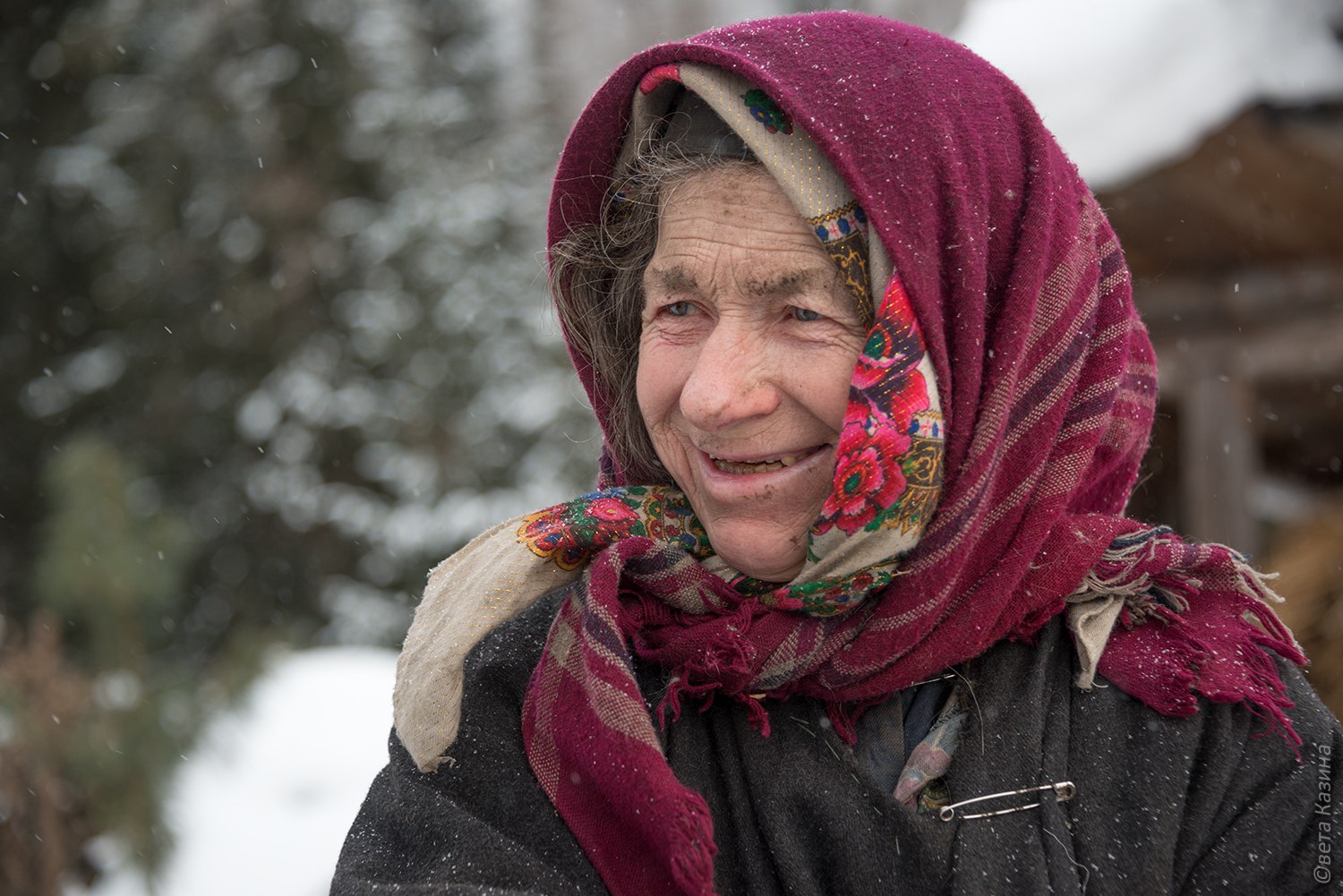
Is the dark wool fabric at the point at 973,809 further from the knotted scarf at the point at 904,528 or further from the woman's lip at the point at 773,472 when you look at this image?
the woman's lip at the point at 773,472

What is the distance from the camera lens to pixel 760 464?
66.1 inches

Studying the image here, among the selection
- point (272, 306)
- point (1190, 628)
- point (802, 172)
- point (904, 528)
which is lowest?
point (272, 306)

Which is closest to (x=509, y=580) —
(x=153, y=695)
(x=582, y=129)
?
(x=582, y=129)

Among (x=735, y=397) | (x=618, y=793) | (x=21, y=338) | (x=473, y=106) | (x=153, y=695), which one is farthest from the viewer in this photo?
(x=473, y=106)

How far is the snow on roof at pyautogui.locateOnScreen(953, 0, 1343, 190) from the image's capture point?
416 centimetres

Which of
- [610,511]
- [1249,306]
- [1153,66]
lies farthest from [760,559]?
[1249,306]

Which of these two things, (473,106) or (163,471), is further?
(473,106)

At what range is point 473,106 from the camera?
7.56 m

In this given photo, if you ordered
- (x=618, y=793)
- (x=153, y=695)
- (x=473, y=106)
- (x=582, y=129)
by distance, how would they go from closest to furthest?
(x=618, y=793) < (x=582, y=129) < (x=153, y=695) < (x=473, y=106)

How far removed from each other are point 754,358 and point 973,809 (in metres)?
0.69

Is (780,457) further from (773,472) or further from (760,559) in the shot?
(760,559)

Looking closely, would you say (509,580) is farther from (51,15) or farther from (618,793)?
(51,15)

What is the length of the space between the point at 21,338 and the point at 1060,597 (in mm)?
7241

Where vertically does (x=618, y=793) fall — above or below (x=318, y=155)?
below
